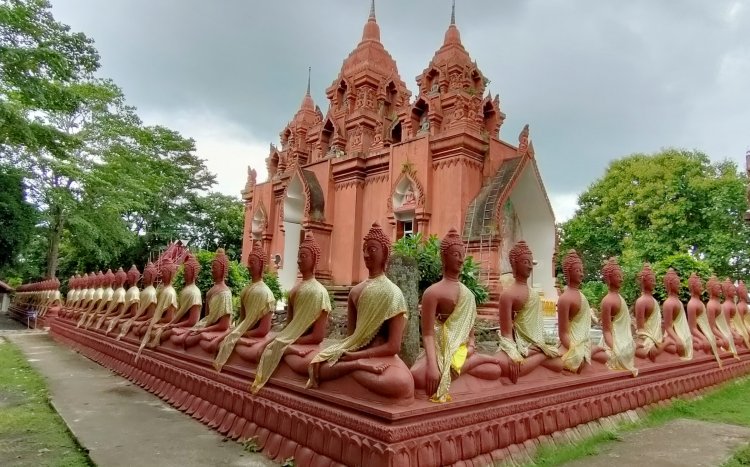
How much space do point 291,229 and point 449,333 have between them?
16.7 meters

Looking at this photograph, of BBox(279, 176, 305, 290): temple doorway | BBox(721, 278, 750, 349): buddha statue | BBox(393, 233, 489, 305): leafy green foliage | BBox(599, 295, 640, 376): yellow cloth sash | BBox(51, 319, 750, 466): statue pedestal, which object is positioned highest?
BBox(279, 176, 305, 290): temple doorway

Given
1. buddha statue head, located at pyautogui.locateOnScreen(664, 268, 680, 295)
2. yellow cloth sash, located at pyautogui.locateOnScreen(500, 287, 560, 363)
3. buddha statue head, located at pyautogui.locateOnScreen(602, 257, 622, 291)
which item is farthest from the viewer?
buddha statue head, located at pyautogui.locateOnScreen(664, 268, 680, 295)

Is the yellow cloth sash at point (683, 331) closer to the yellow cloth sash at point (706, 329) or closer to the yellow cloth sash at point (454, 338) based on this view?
the yellow cloth sash at point (706, 329)

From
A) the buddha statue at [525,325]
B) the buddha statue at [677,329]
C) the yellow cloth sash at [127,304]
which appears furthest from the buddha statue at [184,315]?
the buddha statue at [677,329]

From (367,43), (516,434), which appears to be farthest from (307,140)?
(516,434)

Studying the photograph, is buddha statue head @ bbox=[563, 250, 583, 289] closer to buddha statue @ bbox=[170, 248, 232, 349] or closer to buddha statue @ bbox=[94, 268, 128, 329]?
buddha statue @ bbox=[170, 248, 232, 349]

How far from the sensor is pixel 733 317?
10.1 meters

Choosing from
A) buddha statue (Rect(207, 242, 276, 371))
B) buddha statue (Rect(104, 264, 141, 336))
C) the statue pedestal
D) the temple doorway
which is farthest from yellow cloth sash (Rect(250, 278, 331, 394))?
the temple doorway

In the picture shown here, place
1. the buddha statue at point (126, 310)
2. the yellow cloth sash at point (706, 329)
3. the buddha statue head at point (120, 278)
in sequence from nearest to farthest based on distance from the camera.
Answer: the yellow cloth sash at point (706, 329)
the buddha statue at point (126, 310)
the buddha statue head at point (120, 278)

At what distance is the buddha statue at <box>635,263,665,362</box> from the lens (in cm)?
702

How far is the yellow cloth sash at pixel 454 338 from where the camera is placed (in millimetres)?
4175

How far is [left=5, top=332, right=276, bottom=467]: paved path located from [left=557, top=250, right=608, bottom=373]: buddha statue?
3.27m

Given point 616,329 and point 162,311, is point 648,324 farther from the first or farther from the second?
point 162,311

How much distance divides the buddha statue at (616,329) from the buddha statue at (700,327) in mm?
2516
